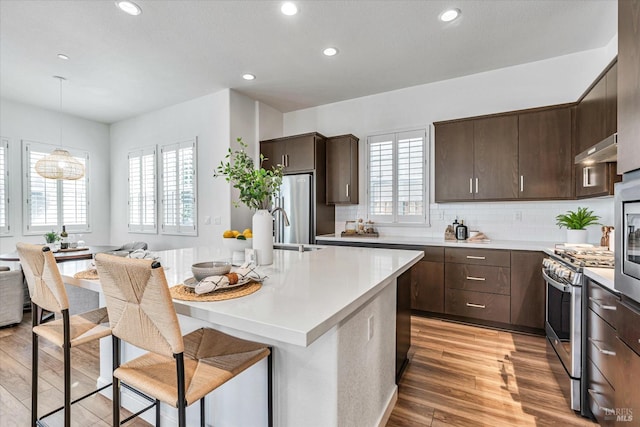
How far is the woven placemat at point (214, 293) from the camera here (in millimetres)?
1134

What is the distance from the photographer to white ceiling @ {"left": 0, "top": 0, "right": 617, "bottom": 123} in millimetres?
2537

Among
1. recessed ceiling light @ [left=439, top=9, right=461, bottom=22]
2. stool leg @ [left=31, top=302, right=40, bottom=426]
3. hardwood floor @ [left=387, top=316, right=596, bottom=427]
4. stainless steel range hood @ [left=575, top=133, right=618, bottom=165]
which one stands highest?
recessed ceiling light @ [left=439, top=9, right=461, bottom=22]

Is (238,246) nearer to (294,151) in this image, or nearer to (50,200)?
(294,151)

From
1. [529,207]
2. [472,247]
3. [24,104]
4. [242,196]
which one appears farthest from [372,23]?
[24,104]

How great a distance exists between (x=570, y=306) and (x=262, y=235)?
6.72 feet

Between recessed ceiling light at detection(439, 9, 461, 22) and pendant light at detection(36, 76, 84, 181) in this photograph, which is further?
pendant light at detection(36, 76, 84, 181)

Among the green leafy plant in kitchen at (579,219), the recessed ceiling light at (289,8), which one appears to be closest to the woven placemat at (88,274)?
the recessed ceiling light at (289,8)

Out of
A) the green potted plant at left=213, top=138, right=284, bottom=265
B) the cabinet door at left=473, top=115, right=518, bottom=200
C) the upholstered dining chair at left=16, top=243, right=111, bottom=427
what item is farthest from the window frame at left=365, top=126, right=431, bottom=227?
the upholstered dining chair at left=16, top=243, right=111, bottom=427

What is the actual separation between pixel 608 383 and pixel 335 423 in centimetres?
151

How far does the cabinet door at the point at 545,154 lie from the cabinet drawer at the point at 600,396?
195 centimetres

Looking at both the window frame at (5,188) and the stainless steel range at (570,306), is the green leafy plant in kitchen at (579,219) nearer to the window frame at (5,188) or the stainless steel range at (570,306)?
the stainless steel range at (570,306)

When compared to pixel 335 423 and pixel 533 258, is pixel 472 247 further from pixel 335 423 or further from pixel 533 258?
pixel 335 423

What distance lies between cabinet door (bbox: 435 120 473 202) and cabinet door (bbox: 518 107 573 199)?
0.50 meters

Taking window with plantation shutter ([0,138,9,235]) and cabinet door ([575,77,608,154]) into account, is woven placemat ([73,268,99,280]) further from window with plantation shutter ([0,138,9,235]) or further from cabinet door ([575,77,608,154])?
window with plantation shutter ([0,138,9,235])
